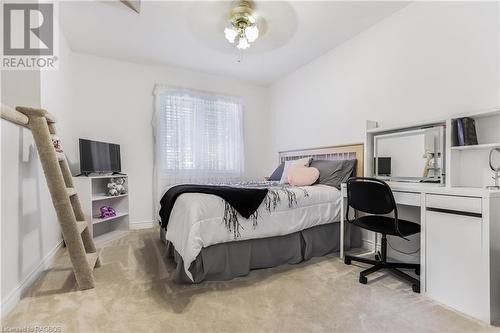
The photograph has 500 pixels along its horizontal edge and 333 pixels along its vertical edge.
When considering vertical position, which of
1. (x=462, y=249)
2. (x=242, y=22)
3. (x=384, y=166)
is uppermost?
(x=242, y=22)

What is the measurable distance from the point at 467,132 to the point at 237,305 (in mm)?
2116

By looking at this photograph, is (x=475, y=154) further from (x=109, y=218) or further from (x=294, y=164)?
(x=109, y=218)

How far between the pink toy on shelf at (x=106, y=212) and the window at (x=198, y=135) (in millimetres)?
875

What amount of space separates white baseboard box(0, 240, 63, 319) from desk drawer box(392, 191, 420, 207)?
2860 mm

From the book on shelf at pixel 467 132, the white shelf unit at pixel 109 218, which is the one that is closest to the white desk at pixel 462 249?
the book on shelf at pixel 467 132

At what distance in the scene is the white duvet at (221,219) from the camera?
1755mm

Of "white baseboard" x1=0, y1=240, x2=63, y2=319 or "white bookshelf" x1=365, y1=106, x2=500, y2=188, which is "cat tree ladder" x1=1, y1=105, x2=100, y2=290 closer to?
"white baseboard" x1=0, y1=240, x2=63, y2=319

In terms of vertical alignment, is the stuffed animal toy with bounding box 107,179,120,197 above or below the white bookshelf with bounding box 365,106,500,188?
below

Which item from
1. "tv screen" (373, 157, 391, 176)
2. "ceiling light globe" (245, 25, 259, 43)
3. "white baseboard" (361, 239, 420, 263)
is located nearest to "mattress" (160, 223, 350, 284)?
"white baseboard" (361, 239, 420, 263)

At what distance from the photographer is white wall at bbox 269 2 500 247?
188cm

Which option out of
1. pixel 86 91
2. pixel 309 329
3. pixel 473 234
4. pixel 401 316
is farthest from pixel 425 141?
pixel 86 91

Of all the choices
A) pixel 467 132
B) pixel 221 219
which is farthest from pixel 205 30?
pixel 467 132

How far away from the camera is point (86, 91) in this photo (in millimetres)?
3385

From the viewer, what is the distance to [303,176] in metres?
2.94
